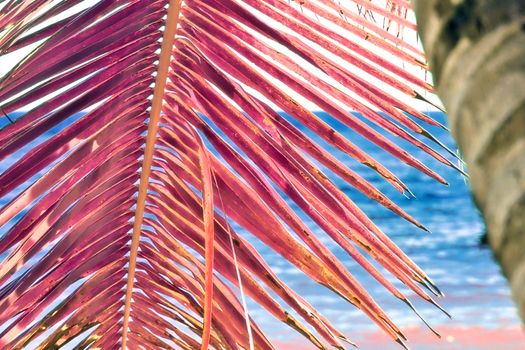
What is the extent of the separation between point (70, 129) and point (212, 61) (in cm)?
17

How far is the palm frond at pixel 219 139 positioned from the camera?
0.74 metres

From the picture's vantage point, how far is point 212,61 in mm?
796

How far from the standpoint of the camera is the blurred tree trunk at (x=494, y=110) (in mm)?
138

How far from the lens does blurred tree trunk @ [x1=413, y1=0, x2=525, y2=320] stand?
0.14 meters

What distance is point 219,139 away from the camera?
0.78 meters

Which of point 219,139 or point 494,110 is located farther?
point 219,139

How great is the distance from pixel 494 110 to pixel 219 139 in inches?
25.3

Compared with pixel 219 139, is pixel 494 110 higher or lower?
lower

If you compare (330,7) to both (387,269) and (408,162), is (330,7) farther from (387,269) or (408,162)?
(387,269)

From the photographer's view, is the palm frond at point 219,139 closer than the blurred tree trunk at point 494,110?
No

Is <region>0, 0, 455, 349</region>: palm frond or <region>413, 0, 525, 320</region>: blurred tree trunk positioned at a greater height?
<region>0, 0, 455, 349</region>: palm frond

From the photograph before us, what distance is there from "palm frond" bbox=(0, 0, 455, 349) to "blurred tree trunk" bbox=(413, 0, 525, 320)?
21.9 inches

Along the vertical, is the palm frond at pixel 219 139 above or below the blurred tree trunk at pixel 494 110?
above

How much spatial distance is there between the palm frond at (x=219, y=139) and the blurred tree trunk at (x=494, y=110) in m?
0.56
